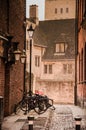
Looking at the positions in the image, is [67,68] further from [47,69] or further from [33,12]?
[33,12]

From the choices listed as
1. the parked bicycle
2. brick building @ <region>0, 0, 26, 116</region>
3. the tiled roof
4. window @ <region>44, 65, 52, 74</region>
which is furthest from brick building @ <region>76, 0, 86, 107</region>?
→ window @ <region>44, 65, 52, 74</region>

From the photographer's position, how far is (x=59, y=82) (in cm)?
5031

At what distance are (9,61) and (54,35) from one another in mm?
39817

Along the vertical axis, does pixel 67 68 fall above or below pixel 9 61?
above

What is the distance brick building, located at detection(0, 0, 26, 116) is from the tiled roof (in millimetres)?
30642

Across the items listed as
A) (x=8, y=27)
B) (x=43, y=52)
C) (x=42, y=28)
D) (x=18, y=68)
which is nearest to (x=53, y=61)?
(x=43, y=52)

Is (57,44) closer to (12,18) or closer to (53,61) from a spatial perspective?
(53,61)

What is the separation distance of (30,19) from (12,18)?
36.2m

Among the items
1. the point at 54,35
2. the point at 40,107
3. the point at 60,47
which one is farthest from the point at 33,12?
the point at 40,107

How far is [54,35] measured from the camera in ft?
191

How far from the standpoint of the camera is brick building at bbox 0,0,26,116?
18.5 m

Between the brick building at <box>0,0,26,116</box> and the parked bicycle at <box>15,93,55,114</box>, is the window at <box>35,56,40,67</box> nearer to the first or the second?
the brick building at <box>0,0,26,116</box>

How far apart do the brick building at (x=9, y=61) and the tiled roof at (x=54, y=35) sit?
3064cm

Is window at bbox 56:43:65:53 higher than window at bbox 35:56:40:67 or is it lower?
higher
